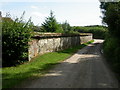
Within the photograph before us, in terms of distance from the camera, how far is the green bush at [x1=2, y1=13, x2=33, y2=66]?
Result: 13094 millimetres

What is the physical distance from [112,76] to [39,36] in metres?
9.84

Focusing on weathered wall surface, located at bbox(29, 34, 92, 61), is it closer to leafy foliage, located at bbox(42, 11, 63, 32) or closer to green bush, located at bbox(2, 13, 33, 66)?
green bush, located at bbox(2, 13, 33, 66)

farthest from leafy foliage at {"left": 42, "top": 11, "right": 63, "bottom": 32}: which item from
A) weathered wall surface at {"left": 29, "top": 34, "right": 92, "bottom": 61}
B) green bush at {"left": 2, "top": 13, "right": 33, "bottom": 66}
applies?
green bush at {"left": 2, "top": 13, "right": 33, "bottom": 66}

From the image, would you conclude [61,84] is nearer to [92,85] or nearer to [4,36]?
[92,85]

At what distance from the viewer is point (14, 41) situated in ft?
43.1

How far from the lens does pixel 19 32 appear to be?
1343 cm

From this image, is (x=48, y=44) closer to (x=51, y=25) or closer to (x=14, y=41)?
(x=14, y=41)

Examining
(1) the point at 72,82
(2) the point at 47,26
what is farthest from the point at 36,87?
(2) the point at 47,26

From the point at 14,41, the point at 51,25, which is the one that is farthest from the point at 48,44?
the point at 51,25

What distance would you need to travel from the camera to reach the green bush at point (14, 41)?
13.1 metres

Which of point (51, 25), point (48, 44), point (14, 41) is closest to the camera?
point (14, 41)

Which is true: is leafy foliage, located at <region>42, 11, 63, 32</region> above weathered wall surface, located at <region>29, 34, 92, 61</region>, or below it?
above

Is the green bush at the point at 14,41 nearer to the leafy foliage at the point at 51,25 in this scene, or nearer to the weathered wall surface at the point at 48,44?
the weathered wall surface at the point at 48,44

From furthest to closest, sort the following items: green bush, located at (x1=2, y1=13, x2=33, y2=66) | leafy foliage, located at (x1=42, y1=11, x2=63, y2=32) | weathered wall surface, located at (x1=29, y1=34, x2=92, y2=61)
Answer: leafy foliage, located at (x1=42, y1=11, x2=63, y2=32) → weathered wall surface, located at (x1=29, y1=34, x2=92, y2=61) → green bush, located at (x1=2, y1=13, x2=33, y2=66)
